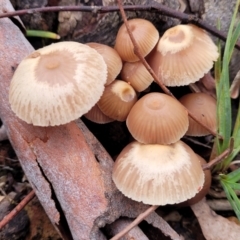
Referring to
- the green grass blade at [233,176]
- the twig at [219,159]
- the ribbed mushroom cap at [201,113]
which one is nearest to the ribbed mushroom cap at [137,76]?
the ribbed mushroom cap at [201,113]


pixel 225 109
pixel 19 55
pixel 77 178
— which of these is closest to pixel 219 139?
pixel 225 109

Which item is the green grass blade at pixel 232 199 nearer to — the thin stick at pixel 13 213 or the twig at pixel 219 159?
the twig at pixel 219 159

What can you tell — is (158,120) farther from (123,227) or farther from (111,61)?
(123,227)

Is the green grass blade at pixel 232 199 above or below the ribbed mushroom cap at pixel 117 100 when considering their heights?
below

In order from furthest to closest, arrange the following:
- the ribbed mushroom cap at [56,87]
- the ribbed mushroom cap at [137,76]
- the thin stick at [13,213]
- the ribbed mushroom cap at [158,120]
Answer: the ribbed mushroom cap at [137,76] < the thin stick at [13,213] < the ribbed mushroom cap at [158,120] < the ribbed mushroom cap at [56,87]

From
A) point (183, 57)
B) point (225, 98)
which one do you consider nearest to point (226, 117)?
point (225, 98)

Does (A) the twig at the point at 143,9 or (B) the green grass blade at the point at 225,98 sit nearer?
(B) the green grass blade at the point at 225,98
